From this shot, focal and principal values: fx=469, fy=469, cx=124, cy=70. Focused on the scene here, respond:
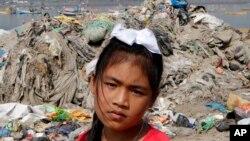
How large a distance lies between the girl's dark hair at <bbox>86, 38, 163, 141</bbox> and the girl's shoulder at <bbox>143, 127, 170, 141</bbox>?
119mm

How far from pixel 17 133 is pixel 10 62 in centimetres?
247

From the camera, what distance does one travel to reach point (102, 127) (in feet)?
5.83

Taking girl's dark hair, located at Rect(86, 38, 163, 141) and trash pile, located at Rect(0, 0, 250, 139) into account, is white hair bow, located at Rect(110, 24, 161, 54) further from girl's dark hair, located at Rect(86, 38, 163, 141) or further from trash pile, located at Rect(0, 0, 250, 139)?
trash pile, located at Rect(0, 0, 250, 139)

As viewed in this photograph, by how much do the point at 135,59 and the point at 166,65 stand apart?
7101 millimetres

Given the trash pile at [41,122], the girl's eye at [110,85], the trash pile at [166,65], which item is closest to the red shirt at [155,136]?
the girl's eye at [110,85]

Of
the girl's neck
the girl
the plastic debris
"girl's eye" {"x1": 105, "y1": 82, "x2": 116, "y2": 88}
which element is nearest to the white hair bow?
the girl

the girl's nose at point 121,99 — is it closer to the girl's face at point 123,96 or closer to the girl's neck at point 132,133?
the girl's face at point 123,96

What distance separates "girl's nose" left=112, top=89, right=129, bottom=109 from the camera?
5.03ft

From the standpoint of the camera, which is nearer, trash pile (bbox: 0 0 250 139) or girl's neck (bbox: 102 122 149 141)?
girl's neck (bbox: 102 122 149 141)

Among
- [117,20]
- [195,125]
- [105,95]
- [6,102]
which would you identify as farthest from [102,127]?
[117,20]

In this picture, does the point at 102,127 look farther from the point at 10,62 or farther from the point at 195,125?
the point at 10,62

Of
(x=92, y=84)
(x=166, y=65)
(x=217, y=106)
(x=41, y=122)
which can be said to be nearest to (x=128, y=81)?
(x=92, y=84)

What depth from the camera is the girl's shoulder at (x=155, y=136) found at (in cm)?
161

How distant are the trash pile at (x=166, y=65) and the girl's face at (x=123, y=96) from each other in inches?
187
